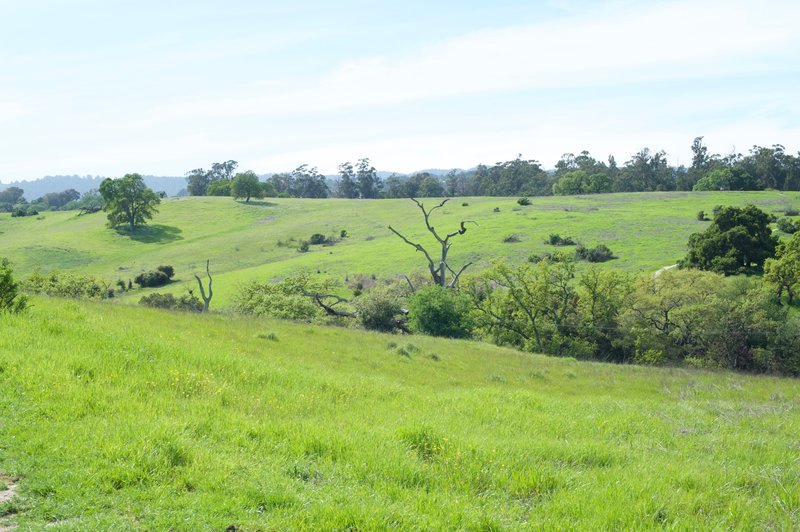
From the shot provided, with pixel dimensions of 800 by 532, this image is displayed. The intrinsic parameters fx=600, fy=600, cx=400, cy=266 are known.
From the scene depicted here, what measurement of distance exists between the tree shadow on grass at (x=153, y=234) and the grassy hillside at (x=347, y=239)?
9.8 inches

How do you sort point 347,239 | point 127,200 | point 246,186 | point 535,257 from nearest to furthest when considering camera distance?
point 535,257, point 347,239, point 127,200, point 246,186

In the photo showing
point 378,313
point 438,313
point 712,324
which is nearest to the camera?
point 712,324

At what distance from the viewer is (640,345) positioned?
153 ft

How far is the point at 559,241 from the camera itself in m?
75.0

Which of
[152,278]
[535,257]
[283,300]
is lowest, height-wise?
[152,278]

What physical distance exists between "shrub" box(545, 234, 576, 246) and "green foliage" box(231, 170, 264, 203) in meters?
83.8

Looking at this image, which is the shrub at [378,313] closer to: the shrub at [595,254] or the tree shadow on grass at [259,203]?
the shrub at [595,254]

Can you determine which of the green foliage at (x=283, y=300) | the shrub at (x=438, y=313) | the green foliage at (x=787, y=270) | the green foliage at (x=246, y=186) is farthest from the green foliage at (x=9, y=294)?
the green foliage at (x=246, y=186)

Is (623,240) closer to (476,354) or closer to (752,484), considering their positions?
(476,354)

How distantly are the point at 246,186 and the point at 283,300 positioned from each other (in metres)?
95.1

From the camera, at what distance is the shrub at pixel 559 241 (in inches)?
2921

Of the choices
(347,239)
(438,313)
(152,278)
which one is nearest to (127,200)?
(152,278)

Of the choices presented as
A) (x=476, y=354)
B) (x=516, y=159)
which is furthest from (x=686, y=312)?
(x=516, y=159)

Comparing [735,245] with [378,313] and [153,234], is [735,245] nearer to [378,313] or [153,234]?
[378,313]
